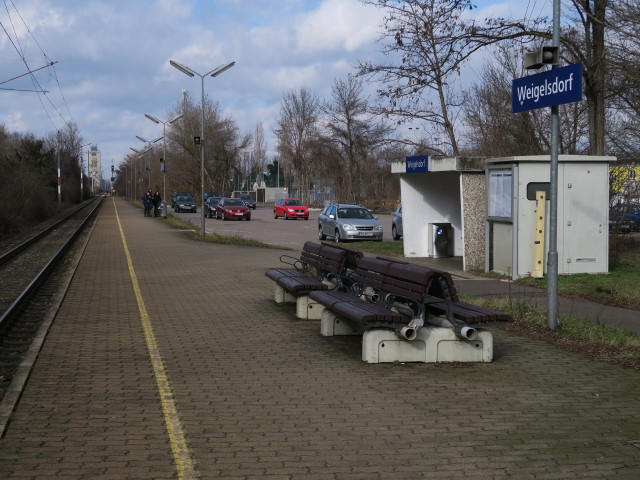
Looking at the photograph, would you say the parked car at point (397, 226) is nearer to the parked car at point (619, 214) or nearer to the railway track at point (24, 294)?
the parked car at point (619, 214)

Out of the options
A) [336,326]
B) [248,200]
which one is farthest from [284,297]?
[248,200]

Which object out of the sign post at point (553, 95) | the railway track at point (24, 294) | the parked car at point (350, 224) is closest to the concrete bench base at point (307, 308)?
the sign post at point (553, 95)

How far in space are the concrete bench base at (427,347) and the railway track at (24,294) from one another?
10.8 ft

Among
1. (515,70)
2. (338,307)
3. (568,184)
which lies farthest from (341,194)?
(338,307)

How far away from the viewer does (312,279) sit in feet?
35.4

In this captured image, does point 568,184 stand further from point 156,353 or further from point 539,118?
point 539,118

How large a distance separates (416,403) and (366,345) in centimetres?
146

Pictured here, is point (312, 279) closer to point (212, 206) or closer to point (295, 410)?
point (295, 410)

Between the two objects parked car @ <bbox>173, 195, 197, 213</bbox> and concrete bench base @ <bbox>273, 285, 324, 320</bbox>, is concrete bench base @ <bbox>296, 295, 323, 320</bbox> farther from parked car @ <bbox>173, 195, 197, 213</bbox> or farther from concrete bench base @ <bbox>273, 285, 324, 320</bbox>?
parked car @ <bbox>173, 195, 197, 213</bbox>

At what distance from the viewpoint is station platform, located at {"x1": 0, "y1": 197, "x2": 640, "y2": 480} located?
4.69 m

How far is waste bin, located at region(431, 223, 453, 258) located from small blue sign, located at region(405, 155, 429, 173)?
2113 mm

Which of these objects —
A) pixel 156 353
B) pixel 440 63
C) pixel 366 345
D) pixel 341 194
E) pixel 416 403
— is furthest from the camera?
pixel 341 194

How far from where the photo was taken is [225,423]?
5535 millimetres

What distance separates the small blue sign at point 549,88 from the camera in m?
8.48
